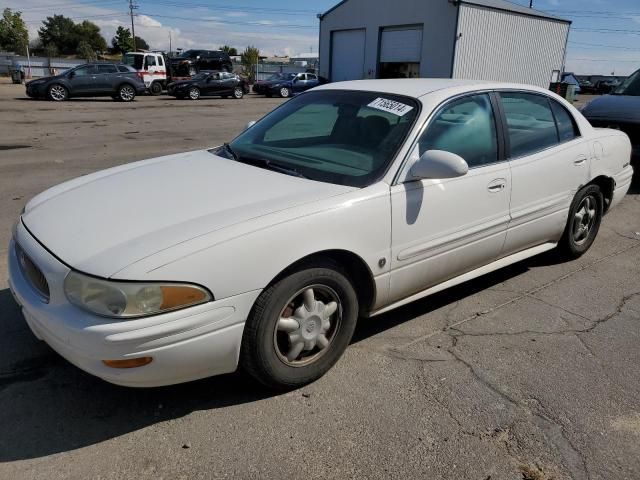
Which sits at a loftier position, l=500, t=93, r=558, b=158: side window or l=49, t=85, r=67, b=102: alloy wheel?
l=500, t=93, r=558, b=158: side window

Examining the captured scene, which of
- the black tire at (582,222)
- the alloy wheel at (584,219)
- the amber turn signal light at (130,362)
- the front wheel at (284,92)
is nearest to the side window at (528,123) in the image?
the black tire at (582,222)

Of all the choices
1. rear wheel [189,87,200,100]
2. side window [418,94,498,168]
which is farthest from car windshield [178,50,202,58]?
side window [418,94,498,168]

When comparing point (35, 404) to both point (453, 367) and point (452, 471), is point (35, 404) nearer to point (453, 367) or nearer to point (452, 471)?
point (452, 471)

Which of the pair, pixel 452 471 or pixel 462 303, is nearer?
pixel 452 471

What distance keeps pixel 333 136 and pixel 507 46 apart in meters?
32.0

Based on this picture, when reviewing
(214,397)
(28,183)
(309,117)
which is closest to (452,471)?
(214,397)

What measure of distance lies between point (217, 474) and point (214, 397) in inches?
21.9

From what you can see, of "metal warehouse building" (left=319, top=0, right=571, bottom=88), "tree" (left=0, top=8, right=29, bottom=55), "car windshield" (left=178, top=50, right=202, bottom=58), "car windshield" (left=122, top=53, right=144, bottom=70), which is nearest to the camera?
"car windshield" (left=122, top=53, right=144, bottom=70)

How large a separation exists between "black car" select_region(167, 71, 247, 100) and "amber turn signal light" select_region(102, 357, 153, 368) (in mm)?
26165

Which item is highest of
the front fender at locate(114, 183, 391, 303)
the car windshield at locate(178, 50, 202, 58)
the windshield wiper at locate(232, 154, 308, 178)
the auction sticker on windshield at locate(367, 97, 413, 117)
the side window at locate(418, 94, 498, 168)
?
the car windshield at locate(178, 50, 202, 58)

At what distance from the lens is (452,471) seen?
7.51 ft

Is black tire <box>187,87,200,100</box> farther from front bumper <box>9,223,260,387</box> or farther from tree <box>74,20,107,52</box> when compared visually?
tree <box>74,20,107,52</box>

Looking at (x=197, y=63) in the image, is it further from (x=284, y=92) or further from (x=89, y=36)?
(x=89, y=36)

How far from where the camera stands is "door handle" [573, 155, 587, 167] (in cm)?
429
